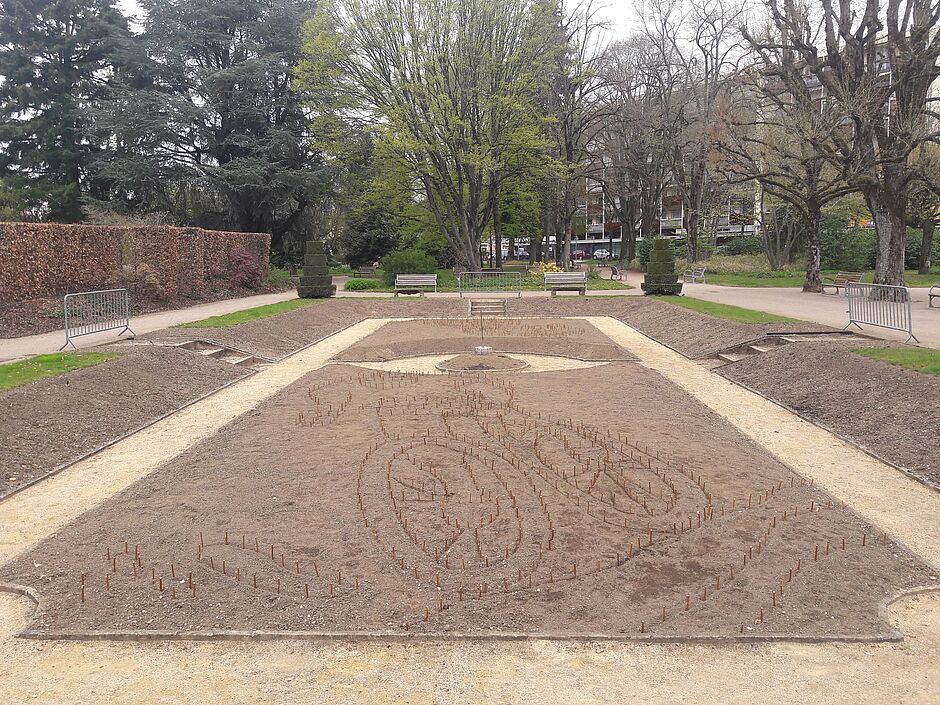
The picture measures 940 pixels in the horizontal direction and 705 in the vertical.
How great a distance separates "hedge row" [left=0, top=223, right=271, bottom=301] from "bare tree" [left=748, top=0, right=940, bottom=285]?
21.7m

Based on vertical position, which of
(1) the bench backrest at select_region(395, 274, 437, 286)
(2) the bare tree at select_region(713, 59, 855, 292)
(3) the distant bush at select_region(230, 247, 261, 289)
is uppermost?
(2) the bare tree at select_region(713, 59, 855, 292)

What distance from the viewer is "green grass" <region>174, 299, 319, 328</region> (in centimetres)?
1825

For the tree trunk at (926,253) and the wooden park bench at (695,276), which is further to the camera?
the wooden park bench at (695,276)

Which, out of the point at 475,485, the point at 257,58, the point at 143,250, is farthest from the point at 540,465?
the point at 257,58

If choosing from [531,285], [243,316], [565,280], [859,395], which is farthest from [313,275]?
[859,395]

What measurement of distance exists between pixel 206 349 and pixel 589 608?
1226 cm

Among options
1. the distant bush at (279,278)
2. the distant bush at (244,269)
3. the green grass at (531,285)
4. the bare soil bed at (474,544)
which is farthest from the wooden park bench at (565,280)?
the bare soil bed at (474,544)

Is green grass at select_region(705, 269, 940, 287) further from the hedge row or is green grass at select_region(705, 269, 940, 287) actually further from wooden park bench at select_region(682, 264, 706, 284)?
the hedge row

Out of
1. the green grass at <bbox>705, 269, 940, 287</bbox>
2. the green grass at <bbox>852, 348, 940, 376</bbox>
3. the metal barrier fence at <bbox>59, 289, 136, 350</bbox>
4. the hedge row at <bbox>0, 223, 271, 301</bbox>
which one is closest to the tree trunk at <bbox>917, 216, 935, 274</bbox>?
the green grass at <bbox>705, 269, 940, 287</bbox>

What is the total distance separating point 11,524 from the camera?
636cm

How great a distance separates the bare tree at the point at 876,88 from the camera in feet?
72.6

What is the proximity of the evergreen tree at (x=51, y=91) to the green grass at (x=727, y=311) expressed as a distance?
96.4ft

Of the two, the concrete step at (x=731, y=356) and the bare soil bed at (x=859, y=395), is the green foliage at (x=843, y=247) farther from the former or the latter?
the bare soil bed at (x=859, y=395)

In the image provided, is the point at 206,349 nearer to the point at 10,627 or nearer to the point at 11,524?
the point at 11,524
